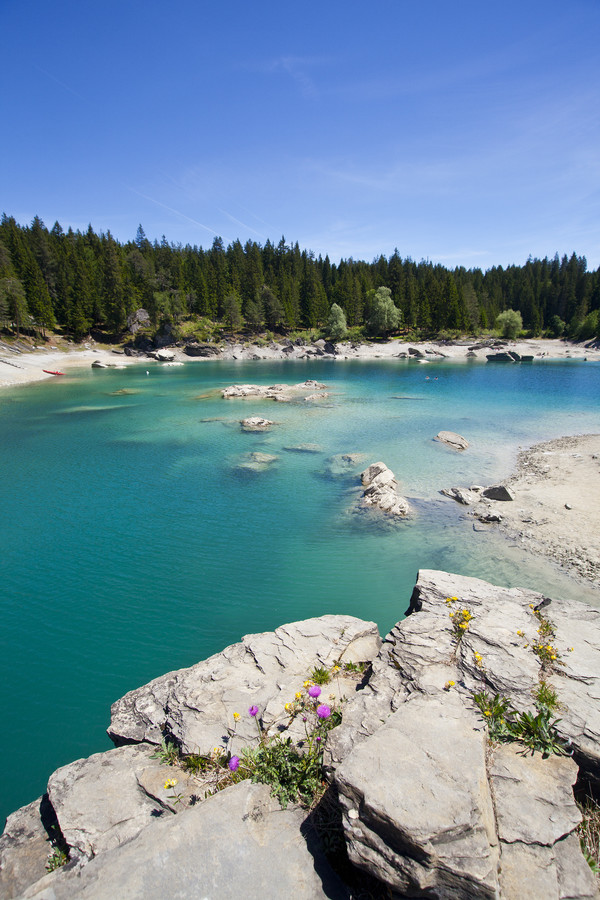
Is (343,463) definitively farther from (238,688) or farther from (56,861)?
(56,861)

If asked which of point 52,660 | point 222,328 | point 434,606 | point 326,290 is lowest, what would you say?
point 52,660

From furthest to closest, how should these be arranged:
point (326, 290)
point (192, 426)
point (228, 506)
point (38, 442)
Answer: point (326, 290) < point (192, 426) < point (38, 442) < point (228, 506)

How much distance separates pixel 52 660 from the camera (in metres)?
10.1

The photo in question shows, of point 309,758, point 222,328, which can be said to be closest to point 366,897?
point 309,758

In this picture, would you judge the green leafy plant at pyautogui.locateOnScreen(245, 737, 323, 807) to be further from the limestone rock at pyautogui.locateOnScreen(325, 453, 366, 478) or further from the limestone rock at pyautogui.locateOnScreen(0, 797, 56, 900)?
the limestone rock at pyautogui.locateOnScreen(325, 453, 366, 478)

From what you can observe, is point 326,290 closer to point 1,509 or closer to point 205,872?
point 1,509

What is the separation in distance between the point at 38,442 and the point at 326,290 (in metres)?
116

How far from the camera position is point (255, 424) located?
33.7 meters

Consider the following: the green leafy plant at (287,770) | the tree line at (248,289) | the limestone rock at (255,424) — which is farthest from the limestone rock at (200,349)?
the green leafy plant at (287,770)

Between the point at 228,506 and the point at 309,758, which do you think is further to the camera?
the point at 228,506

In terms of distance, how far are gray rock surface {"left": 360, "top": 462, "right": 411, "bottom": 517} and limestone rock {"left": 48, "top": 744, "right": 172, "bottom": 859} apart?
13.1 metres

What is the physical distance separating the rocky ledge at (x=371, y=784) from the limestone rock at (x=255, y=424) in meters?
25.9

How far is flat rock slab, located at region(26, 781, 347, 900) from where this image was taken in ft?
12.2

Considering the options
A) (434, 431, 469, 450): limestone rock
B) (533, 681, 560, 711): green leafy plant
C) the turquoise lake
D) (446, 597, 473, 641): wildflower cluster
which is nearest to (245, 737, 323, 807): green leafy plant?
(533, 681, 560, 711): green leafy plant
